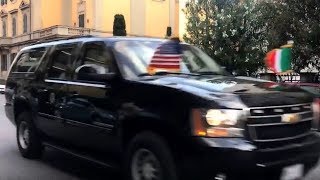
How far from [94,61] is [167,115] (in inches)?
66.4

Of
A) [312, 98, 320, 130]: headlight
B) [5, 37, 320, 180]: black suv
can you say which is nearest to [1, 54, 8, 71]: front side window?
[5, 37, 320, 180]: black suv

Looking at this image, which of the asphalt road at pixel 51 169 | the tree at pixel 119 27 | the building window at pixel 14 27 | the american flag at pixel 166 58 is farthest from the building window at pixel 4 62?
the american flag at pixel 166 58

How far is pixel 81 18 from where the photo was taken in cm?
5359

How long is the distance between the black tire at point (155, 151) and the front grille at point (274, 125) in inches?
31.7

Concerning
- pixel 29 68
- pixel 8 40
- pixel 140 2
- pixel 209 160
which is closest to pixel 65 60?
pixel 29 68

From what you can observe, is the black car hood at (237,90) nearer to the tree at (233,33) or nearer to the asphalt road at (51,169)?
the asphalt road at (51,169)

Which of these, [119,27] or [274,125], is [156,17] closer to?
[119,27]

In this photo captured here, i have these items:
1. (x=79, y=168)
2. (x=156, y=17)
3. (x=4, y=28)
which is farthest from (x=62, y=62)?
(x=4, y=28)

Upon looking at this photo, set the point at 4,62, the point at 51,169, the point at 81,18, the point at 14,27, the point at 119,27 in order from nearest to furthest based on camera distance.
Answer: the point at 51,169, the point at 119,27, the point at 81,18, the point at 14,27, the point at 4,62

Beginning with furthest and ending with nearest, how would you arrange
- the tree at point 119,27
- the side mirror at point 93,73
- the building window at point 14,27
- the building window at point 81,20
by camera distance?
the building window at point 14,27 → the building window at point 81,20 → the tree at point 119,27 → the side mirror at point 93,73

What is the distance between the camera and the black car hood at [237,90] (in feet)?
15.7

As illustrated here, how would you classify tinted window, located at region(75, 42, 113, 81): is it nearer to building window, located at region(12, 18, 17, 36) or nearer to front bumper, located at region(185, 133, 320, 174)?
front bumper, located at region(185, 133, 320, 174)

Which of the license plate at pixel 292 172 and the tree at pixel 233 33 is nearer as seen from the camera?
the license plate at pixel 292 172

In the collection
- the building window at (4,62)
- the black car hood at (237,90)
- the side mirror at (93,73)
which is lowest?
the black car hood at (237,90)
